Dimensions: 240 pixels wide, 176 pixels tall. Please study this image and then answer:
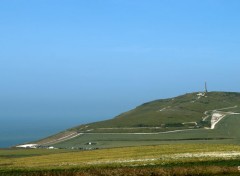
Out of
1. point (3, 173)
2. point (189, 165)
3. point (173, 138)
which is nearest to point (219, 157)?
point (189, 165)

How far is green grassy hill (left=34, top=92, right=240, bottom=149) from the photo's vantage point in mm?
80500

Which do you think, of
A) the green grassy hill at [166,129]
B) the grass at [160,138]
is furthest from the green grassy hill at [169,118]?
the grass at [160,138]

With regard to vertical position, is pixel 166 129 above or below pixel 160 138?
above

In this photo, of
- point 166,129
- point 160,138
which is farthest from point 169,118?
point 160,138

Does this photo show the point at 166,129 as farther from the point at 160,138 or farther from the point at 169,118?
the point at 160,138

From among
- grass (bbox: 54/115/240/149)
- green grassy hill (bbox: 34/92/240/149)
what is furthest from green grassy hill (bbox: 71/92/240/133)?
grass (bbox: 54/115/240/149)

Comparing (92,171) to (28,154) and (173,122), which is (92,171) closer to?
(28,154)

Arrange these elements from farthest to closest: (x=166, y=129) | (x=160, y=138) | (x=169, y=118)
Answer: (x=169, y=118)
(x=166, y=129)
(x=160, y=138)

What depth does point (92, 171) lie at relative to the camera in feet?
109

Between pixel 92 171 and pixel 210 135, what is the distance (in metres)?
54.0

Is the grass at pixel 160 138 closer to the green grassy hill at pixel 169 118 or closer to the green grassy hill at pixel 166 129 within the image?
the green grassy hill at pixel 166 129

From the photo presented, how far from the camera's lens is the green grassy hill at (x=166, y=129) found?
80500 millimetres

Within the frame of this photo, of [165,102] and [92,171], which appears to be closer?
[92,171]

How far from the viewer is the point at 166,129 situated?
3967 inches
